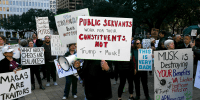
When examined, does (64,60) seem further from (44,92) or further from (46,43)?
(46,43)

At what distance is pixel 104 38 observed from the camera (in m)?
3.30

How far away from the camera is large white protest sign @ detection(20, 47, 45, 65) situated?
716cm

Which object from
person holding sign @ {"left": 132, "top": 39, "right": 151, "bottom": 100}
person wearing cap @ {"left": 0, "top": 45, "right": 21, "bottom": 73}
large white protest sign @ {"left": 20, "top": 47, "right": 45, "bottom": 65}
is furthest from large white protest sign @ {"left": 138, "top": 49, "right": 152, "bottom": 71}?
large white protest sign @ {"left": 20, "top": 47, "right": 45, "bottom": 65}

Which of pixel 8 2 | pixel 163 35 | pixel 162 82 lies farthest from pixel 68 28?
pixel 8 2

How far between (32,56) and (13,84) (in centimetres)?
342

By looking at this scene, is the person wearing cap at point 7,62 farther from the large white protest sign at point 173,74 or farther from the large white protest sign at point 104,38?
the large white protest sign at point 173,74

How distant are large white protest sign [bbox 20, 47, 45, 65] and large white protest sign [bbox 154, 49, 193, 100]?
508cm

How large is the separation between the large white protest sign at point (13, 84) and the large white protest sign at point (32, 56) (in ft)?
10.1

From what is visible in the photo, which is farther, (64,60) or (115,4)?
(115,4)

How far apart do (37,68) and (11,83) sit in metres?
3.46

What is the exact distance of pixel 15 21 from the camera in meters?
61.0

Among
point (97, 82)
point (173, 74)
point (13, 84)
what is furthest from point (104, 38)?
point (13, 84)

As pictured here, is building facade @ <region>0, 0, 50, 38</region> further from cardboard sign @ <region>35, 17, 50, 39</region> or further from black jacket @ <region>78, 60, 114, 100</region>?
black jacket @ <region>78, 60, 114, 100</region>

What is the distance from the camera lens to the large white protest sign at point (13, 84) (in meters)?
3.83
